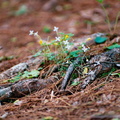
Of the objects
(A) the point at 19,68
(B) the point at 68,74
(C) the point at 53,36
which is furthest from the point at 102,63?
(C) the point at 53,36

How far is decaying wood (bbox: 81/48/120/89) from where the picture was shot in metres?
2.12

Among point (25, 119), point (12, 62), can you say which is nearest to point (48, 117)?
point (25, 119)

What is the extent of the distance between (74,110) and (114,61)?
3.08ft

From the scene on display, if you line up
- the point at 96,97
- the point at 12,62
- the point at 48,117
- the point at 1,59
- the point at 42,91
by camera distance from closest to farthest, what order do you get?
the point at 48,117, the point at 96,97, the point at 42,91, the point at 12,62, the point at 1,59

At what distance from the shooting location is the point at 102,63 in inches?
87.4

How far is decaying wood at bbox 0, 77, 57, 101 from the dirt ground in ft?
0.27

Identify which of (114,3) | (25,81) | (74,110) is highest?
(114,3)

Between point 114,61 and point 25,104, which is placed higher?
point 114,61

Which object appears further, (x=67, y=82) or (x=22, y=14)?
(x=22, y=14)

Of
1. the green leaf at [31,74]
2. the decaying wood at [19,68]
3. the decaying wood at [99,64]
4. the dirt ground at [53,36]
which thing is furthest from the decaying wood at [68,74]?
the decaying wood at [19,68]

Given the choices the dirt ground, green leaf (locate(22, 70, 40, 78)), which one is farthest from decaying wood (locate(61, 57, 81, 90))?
green leaf (locate(22, 70, 40, 78))

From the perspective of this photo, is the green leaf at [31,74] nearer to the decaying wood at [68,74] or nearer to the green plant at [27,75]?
the green plant at [27,75]

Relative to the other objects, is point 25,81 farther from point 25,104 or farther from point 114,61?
point 114,61

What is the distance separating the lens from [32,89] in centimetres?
215
